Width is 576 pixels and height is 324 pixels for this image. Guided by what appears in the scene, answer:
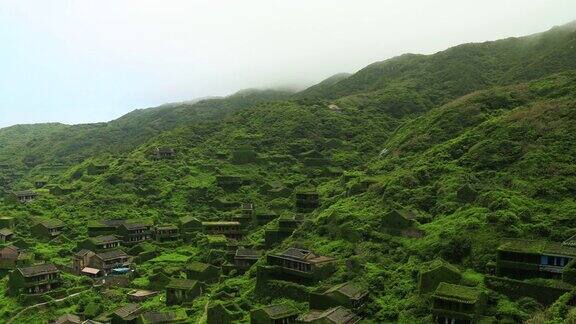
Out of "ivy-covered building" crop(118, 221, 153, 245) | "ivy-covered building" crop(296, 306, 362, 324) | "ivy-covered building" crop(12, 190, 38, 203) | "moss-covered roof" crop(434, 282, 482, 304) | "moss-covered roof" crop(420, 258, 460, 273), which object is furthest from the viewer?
"ivy-covered building" crop(12, 190, 38, 203)

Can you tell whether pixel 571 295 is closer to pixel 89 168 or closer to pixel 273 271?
pixel 273 271

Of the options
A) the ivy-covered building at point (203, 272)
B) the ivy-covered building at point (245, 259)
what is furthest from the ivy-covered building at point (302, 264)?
the ivy-covered building at point (203, 272)

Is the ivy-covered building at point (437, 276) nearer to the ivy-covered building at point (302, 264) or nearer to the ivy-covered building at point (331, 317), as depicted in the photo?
the ivy-covered building at point (331, 317)

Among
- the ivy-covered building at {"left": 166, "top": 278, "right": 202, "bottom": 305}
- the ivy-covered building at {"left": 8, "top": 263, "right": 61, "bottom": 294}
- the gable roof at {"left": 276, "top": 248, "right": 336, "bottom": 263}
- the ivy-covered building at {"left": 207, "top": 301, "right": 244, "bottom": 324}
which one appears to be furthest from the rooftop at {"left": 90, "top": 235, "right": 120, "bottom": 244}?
the gable roof at {"left": 276, "top": 248, "right": 336, "bottom": 263}

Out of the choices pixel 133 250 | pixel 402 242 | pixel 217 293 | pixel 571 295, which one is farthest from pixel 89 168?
pixel 571 295

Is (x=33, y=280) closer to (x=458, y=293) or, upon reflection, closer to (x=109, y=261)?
(x=109, y=261)

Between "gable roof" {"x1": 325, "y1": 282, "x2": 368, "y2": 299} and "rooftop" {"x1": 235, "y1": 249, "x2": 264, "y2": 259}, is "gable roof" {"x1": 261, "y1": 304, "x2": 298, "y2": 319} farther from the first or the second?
"rooftop" {"x1": 235, "y1": 249, "x2": 264, "y2": 259}

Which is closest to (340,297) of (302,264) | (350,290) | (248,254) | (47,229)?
(350,290)
